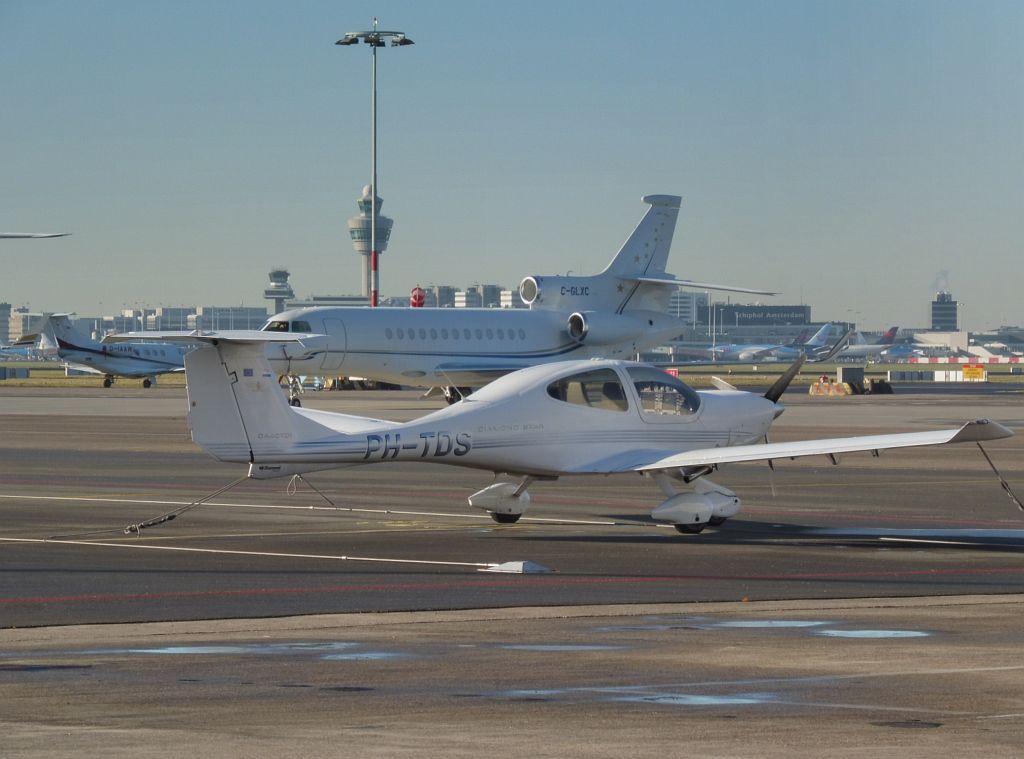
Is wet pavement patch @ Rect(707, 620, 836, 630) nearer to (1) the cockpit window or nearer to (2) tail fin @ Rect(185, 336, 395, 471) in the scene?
(2) tail fin @ Rect(185, 336, 395, 471)

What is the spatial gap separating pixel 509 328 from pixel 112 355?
45415 mm

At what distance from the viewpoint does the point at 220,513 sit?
73.3ft

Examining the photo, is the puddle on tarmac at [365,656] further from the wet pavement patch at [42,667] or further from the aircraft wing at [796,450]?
the aircraft wing at [796,450]

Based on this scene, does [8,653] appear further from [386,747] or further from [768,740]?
[768,740]

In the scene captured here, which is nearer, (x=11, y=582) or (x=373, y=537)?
(x=11, y=582)

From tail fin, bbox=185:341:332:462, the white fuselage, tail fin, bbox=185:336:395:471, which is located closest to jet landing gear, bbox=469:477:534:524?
tail fin, bbox=185:336:395:471

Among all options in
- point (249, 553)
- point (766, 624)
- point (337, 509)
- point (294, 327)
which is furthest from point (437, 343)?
point (766, 624)

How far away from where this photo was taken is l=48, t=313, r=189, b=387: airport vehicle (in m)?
92.9

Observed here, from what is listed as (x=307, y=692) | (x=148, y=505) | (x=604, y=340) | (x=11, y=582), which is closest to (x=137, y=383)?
(x=604, y=340)

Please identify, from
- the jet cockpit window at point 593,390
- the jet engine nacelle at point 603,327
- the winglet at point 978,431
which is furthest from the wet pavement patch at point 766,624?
the jet engine nacelle at point 603,327

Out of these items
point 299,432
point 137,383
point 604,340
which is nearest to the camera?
point 299,432

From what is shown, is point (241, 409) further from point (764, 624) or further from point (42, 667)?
point (42, 667)

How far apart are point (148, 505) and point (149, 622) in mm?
10785

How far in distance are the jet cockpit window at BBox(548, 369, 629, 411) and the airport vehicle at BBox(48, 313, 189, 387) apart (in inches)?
2866
